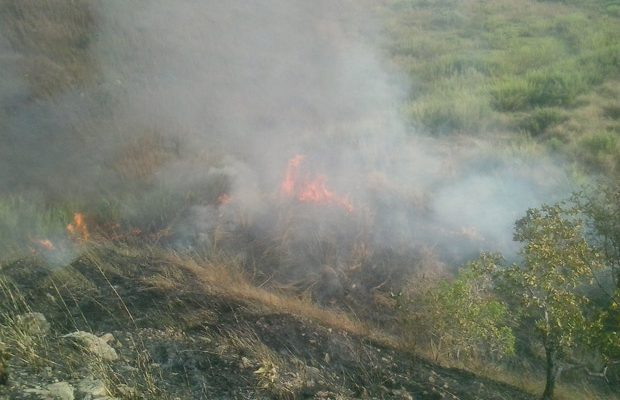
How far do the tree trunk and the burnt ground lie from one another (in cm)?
19

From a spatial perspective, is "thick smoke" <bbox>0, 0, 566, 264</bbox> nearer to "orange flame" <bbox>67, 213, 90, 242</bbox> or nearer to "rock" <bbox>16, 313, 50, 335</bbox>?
"orange flame" <bbox>67, 213, 90, 242</bbox>

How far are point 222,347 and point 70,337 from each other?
0.99 m

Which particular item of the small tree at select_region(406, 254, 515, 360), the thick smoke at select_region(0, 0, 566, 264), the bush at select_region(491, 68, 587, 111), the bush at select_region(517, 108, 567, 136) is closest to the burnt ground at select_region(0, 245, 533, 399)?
the small tree at select_region(406, 254, 515, 360)

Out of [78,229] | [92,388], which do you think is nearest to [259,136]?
[78,229]

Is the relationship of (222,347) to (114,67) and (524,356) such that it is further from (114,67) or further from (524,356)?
(114,67)

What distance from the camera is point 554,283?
407 cm

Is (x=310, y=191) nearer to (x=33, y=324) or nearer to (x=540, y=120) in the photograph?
(x=33, y=324)

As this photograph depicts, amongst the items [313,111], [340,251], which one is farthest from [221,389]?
[313,111]

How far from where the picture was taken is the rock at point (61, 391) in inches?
109

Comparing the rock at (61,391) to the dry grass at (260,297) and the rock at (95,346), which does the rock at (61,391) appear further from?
the dry grass at (260,297)

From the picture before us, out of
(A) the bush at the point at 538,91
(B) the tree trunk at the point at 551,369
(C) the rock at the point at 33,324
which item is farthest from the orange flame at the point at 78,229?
(A) the bush at the point at 538,91

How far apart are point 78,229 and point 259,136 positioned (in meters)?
3.34

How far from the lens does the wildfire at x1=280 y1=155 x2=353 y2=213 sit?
678 cm

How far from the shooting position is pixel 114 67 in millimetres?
10844
